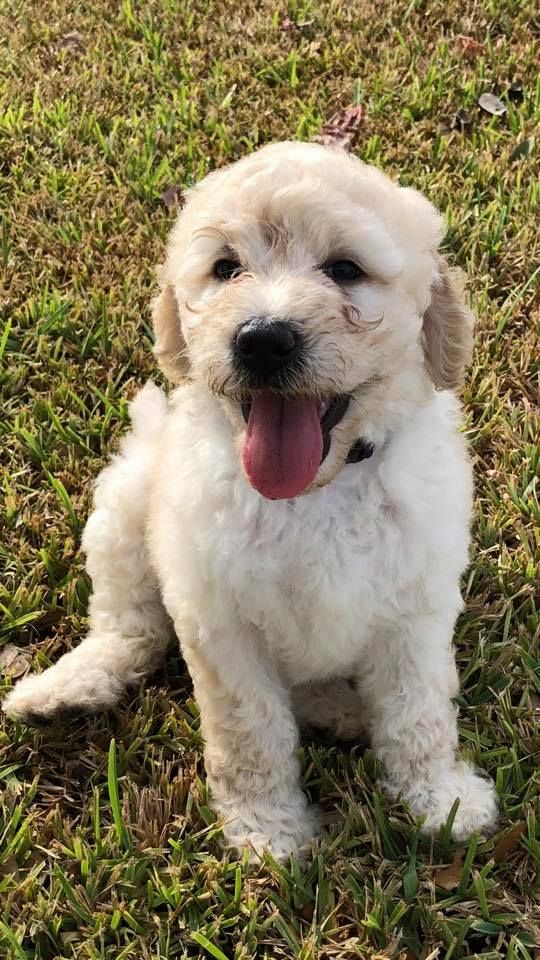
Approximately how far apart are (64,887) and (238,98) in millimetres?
4122

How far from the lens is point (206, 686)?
2441mm

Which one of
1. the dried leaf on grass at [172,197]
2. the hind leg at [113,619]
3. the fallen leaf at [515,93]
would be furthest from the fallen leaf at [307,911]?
the fallen leaf at [515,93]

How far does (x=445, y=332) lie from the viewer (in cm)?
229

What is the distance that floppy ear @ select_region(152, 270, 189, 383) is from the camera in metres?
2.42

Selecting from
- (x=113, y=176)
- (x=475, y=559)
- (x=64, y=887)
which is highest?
(x=113, y=176)

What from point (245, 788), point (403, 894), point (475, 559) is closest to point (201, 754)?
point (245, 788)

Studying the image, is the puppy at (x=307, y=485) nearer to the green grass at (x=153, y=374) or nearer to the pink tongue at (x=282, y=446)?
the pink tongue at (x=282, y=446)

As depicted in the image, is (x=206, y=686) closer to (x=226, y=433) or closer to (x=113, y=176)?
(x=226, y=433)

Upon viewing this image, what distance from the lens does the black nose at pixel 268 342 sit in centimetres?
196

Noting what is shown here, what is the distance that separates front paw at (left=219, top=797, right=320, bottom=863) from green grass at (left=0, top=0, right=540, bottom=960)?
0.18 feet

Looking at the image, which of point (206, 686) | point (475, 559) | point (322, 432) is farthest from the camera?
point (475, 559)

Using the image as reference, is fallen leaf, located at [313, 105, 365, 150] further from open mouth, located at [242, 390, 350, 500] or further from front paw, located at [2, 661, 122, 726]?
front paw, located at [2, 661, 122, 726]

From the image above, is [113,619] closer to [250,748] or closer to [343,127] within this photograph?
[250,748]

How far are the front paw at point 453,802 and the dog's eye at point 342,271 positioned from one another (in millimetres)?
1399
